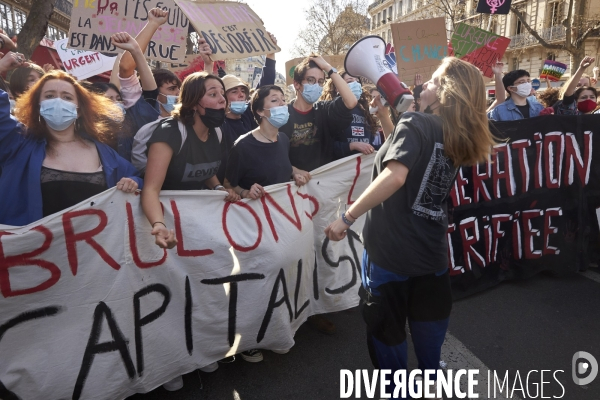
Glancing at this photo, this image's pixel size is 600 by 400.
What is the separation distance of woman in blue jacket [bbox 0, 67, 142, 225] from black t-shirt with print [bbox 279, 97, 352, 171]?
1.25 m

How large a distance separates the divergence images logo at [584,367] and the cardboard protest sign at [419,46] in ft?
8.57

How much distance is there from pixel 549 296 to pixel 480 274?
1.85ft

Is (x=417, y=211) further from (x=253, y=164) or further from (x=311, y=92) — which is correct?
(x=311, y=92)

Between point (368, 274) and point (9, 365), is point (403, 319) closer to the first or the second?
point (368, 274)

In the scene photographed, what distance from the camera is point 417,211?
192cm

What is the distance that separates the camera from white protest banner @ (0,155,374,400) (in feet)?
6.29

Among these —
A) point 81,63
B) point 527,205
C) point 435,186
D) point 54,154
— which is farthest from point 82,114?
point 81,63

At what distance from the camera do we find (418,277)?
1.98m

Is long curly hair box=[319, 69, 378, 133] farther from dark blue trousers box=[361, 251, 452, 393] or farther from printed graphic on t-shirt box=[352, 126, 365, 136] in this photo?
dark blue trousers box=[361, 251, 452, 393]

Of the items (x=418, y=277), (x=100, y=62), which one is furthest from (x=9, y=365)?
(x=100, y=62)

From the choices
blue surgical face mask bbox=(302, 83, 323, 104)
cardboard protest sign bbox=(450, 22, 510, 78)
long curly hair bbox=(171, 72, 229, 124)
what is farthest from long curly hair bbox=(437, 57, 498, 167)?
cardboard protest sign bbox=(450, 22, 510, 78)

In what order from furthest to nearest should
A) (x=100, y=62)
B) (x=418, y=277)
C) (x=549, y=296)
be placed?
(x=100, y=62), (x=549, y=296), (x=418, y=277)

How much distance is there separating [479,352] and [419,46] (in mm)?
2809

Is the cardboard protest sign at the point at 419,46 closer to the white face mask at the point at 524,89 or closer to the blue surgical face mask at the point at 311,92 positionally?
the white face mask at the point at 524,89
